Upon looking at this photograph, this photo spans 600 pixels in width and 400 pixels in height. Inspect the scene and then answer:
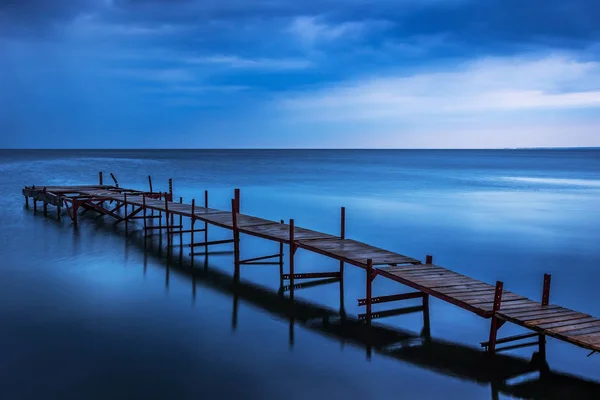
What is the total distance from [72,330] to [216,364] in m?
3.79

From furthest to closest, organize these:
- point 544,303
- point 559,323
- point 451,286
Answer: point 451,286 < point 544,303 < point 559,323

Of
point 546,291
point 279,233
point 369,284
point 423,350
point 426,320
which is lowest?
point 423,350

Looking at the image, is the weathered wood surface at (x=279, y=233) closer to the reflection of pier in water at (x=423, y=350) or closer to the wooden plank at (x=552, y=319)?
the reflection of pier in water at (x=423, y=350)

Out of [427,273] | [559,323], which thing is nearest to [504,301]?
[559,323]

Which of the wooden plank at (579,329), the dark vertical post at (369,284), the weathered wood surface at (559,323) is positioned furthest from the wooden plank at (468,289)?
the wooden plank at (579,329)

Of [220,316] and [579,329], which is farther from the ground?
[579,329]

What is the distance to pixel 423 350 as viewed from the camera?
11.6m

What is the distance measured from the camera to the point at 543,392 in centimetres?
981

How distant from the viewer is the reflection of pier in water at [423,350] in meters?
9.98

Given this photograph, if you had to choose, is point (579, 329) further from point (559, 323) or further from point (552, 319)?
point (552, 319)

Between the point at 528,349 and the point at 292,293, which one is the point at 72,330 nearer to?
the point at 292,293

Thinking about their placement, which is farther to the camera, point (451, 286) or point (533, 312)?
point (451, 286)

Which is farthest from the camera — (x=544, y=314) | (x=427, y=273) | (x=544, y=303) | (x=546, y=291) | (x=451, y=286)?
(x=427, y=273)

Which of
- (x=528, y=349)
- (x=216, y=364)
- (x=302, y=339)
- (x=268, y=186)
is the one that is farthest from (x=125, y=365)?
(x=268, y=186)
